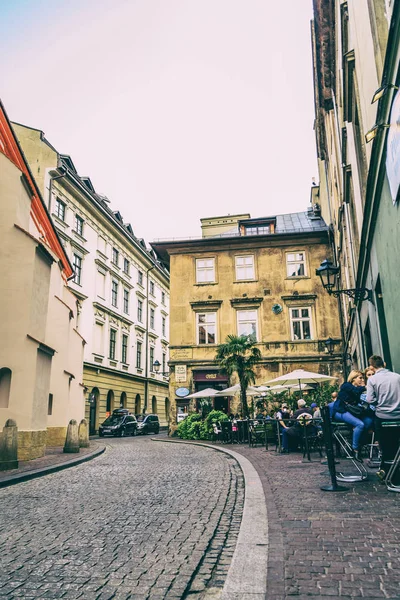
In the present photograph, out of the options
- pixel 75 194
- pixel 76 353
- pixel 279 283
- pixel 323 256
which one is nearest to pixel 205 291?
pixel 279 283

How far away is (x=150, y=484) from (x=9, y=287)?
7635mm

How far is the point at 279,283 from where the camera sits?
2892cm

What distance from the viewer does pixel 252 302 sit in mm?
28672

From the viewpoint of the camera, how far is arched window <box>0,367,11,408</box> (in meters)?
12.0

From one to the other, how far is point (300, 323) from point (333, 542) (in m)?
24.7

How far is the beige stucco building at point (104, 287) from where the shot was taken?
3075 cm

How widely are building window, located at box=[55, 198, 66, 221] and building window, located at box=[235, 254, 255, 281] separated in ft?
39.5


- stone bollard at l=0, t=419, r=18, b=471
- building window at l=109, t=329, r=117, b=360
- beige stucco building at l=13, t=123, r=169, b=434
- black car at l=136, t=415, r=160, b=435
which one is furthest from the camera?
building window at l=109, t=329, r=117, b=360

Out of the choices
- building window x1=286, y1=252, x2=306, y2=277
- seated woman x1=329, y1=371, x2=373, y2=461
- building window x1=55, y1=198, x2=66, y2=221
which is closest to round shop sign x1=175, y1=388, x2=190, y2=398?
building window x1=286, y1=252, x2=306, y2=277

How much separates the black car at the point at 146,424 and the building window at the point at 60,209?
1509cm

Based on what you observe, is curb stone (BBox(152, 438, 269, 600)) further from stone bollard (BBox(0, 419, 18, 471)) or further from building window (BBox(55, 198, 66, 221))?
building window (BBox(55, 198, 66, 221))

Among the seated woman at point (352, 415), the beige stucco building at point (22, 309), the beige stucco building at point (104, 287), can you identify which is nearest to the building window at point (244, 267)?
the beige stucco building at point (104, 287)

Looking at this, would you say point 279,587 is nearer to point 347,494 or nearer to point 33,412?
point 347,494

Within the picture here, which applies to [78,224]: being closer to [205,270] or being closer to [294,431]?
[205,270]
